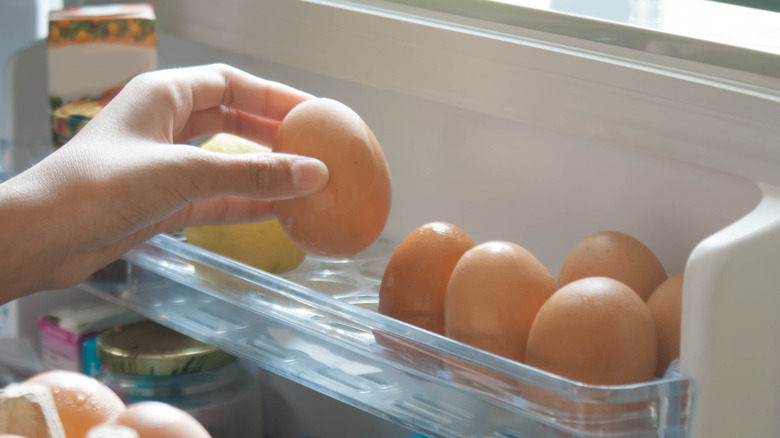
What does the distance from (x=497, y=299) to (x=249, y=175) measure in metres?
0.22

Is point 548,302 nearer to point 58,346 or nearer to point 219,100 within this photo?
point 219,100

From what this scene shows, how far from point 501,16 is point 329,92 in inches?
11.2

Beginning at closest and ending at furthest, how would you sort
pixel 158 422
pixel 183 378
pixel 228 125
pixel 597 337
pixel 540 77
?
pixel 597 337, pixel 158 422, pixel 540 77, pixel 228 125, pixel 183 378

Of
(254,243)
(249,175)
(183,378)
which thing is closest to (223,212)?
(254,243)

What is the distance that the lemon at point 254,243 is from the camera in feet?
2.73

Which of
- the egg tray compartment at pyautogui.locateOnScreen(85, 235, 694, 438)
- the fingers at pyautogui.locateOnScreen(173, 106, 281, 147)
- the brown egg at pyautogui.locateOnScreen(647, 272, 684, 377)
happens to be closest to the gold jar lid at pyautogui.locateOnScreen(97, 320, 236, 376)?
the egg tray compartment at pyautogui.locateOnScreen(85, 235, 694, 438)

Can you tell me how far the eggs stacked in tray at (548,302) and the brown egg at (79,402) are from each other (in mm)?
257

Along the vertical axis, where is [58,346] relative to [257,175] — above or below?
below

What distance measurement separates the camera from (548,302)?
1.76ft

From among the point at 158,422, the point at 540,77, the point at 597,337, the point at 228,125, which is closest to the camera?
the point at 597,337

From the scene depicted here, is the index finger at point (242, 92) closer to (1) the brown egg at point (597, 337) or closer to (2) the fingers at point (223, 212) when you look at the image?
(2) the fingers at point (223, 212)

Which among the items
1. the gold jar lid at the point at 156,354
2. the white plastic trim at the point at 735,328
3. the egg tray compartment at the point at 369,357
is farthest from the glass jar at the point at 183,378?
the white plastic trim at the point at 735,328

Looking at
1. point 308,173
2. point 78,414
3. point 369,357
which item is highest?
point 308,173

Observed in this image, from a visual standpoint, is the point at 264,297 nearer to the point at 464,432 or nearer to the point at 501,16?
the point at 464,432
